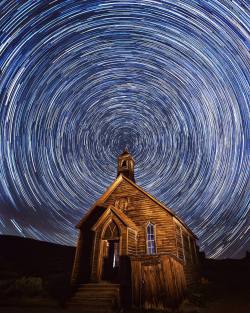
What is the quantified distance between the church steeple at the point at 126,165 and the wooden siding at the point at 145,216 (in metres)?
3.42

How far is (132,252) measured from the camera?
1653cm

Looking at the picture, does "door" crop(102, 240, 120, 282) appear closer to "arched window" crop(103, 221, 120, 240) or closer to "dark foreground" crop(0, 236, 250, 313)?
"arched window" crop(103, 221, 120, 240)

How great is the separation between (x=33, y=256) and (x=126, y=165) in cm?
2494

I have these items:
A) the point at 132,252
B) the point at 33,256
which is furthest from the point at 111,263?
the point at 33,256

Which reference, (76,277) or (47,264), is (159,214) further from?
(47,264)

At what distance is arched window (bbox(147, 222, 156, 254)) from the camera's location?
1720 cm

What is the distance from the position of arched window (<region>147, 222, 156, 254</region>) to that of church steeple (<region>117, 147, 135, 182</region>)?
23.7ft

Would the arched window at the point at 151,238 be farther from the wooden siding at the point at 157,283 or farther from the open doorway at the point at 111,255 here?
the wooden siding at the point at 157,283

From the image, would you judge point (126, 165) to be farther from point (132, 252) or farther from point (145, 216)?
point (132, 252)

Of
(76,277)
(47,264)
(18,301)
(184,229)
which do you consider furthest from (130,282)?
(47,264)

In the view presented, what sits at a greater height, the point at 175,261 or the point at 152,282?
the point at 175,261

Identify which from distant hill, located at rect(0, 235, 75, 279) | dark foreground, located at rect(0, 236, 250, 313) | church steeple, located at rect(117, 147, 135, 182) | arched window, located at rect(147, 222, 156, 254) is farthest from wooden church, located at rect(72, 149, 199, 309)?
distant hill, located at rect(0, 235, 75, 279)

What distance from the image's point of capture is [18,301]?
13273mm

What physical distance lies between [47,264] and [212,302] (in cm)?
2723
